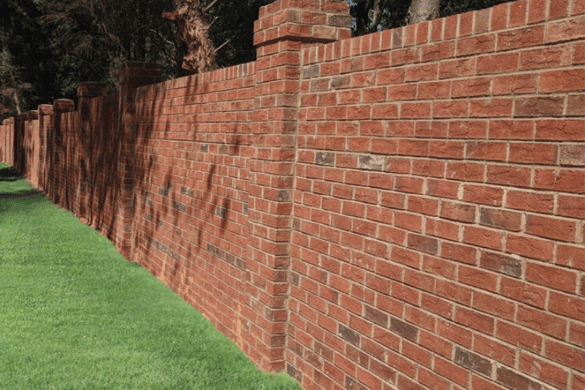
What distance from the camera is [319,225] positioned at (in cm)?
383

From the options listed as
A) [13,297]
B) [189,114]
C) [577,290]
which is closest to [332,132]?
[577,290]

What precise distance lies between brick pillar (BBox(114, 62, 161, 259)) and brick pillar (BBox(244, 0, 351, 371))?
4339mm

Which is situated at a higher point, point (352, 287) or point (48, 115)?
point (48, 115)

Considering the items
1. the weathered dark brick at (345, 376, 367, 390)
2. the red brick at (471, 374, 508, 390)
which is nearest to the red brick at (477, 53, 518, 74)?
the red brick at (471, 374, 508, 390)

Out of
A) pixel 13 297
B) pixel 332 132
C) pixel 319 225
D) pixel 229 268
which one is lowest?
pixel 13 297

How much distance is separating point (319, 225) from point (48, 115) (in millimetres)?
15539

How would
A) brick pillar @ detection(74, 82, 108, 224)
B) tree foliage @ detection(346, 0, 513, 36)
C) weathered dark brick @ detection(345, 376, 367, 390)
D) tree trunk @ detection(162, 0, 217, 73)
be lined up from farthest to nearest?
tree foliage @ detection(346, 0, 513, 36) < tree trunk @ detection(162, 0, 217, 73) < brick pillar @ detection(74, 82, 108, 224) < weathered dark brick @ detection(345, 376, 367, 390)

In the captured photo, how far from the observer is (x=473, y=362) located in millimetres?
2613

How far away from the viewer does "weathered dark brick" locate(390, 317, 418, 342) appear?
2975 mm

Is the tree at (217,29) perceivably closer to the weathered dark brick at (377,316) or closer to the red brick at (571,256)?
the weathered dark brick at (377,316)

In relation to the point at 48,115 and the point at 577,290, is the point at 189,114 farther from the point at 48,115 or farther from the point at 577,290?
the point at 48,115

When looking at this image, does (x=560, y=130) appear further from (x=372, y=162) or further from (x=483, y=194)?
(x=372, y=162)

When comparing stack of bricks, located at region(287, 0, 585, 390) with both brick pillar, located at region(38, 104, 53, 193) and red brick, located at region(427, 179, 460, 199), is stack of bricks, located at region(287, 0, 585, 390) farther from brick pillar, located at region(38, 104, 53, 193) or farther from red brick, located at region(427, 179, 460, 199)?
brick pillar, located at region(38, 104, 53, 193)

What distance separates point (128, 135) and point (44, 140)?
1115 cm
